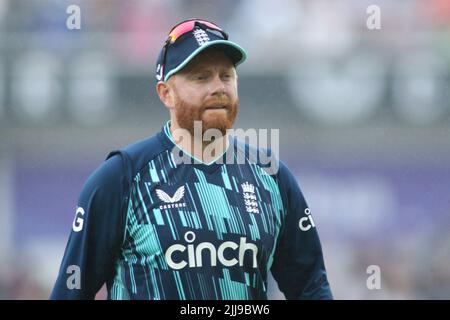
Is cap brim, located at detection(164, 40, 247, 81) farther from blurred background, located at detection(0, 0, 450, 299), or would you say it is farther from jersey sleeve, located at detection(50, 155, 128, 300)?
blurred background, located at detection(0, 0, 450, 299)

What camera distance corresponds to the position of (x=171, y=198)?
3332 millimetres

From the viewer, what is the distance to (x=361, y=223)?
33.0 ft

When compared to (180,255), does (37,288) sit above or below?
below

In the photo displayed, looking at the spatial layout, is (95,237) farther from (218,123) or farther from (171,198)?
(218,123)

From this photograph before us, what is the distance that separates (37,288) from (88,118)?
2.49m

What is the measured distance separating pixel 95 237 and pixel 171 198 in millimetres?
330

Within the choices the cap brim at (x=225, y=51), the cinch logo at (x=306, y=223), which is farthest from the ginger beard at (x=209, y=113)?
the cinch logo at (x=306, y=223)

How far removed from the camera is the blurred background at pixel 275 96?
10.4 m

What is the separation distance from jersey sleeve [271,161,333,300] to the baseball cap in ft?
1.81

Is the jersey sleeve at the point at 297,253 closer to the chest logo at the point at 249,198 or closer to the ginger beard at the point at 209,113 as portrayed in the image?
the chest logo at the point at 249,198

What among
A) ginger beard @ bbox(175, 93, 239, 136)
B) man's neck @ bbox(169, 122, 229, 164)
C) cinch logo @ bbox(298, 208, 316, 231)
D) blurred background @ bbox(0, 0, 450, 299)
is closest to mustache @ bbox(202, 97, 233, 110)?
ginger beard @ bbox(175, 93, 239, 136)
